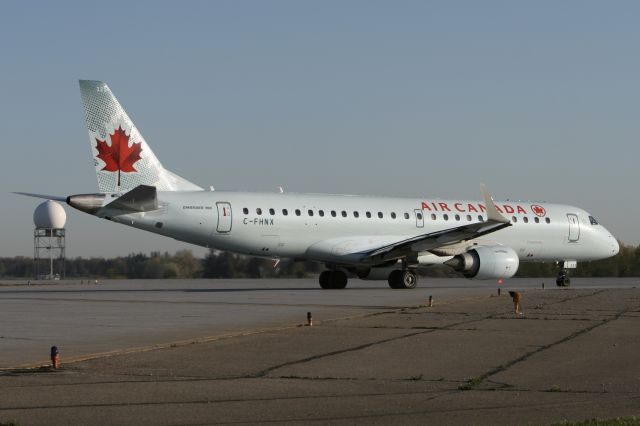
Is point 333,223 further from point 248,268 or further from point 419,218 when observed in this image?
point 248,268

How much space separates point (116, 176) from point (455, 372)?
75.4ft

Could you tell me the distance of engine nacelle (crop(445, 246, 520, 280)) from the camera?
119 feet

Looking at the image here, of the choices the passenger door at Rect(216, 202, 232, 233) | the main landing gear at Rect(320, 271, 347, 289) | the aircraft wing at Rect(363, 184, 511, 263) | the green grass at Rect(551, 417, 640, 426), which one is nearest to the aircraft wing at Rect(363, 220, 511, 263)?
the aircraft wing at Rect(363, 184, 511, 263)

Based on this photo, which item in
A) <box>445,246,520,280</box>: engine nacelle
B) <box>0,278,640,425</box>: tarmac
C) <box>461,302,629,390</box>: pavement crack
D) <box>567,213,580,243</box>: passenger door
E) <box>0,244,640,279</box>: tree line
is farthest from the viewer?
<box>0,244,640,279</box>: tree line

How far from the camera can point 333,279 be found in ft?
128

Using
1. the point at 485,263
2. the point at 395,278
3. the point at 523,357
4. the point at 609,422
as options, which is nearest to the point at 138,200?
the point at 395,278

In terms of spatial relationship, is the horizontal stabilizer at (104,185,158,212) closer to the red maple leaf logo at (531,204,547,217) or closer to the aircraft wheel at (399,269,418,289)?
the aircraft wheel at (399,269,418,289)

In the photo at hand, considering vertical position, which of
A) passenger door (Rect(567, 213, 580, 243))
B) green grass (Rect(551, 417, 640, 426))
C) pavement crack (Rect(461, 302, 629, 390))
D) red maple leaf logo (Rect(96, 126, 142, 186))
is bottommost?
green grass (Rect(551, 417, 640, 426))

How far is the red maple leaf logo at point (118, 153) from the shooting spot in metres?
33.4

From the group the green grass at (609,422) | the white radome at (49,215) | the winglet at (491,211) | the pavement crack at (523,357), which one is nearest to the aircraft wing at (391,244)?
the winglet at (491,211)

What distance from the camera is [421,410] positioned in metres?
9.51

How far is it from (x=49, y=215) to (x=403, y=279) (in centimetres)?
3857

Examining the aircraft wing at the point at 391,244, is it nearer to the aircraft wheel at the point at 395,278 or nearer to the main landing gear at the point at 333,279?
the aircraft wheel at the point at 395,278

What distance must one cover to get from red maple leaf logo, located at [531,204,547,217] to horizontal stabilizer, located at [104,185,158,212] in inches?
667
